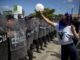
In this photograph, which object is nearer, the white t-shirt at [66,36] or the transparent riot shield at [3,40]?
the white t-shirt at [66,36]

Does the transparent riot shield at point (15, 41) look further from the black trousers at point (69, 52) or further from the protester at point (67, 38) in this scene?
the black trousers at point (69, 52)

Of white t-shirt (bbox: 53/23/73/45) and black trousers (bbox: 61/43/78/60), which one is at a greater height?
white t-shirt (bbox: 53/23/73/45)

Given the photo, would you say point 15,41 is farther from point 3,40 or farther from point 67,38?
point 67,38

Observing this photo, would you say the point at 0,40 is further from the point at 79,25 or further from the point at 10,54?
the point at 79,25

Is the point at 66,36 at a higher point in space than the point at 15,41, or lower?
higher

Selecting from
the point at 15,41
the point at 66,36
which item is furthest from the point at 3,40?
the point at 66,36

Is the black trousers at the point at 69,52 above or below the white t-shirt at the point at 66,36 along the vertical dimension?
below

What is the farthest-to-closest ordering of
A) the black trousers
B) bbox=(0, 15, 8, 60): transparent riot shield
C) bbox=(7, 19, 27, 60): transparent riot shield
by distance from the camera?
bbox=(7, 19, 27, 60): transparent riot shield < bbox=(0, 15, 8, 60): transparent riot shield < the black trousers

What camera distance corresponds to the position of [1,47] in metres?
6.61

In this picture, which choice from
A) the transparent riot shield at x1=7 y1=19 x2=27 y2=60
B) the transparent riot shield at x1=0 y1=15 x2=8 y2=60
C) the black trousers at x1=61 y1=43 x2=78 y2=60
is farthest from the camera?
the transparent riot shield at x1=7 y1=19 x2=27 y2=60

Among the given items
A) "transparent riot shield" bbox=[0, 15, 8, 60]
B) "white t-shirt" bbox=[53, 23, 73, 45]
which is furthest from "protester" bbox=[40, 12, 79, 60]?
"transparent riot shield" bbox=[0, 15, 8, 60]

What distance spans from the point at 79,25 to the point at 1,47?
484 cm

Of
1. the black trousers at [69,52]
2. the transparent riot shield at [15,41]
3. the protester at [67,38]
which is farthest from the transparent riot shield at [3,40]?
the black trousers at [69,52]

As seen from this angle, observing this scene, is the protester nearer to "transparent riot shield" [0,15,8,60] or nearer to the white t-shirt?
the white t-shirt
